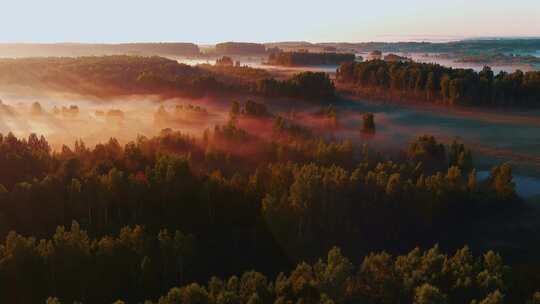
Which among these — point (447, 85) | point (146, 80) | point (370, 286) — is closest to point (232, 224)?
point (370, 286)

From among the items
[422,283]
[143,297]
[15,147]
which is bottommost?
[143,297]

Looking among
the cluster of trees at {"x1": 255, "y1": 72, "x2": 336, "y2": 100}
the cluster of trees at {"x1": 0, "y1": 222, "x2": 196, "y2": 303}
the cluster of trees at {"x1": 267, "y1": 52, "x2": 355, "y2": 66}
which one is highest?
the cluster of trees at {"x1": 267, "y1": 52, "x2": 355, "y2": 66}

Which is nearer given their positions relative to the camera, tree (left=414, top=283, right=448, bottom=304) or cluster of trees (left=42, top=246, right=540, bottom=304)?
tree (left=414, top=283, right=448, bottom=304)

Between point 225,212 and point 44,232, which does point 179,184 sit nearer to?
point 225,212

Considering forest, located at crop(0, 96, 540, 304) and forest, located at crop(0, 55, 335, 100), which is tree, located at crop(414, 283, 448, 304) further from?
forest, located at crop(0, 55, 335, 100)

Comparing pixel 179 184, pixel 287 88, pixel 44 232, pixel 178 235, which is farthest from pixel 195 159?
pixel 287 88

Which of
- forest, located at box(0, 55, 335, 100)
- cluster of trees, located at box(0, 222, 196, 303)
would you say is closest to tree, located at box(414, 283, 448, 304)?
cluster of trees, located at box(0, 222, 196, 303)
